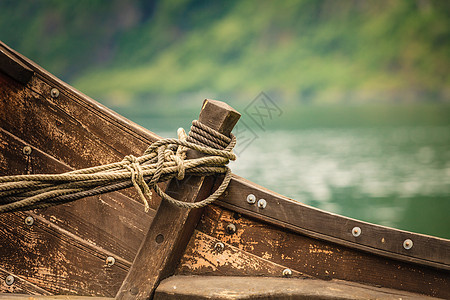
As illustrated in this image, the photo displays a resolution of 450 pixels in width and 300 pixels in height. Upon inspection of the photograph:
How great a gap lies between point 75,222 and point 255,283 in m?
0.49

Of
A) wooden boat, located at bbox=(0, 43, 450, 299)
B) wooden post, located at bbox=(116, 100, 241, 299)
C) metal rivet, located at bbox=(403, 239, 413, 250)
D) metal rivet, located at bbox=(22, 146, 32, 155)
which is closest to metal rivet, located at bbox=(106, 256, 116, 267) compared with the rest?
wooden boat, located at bbox=(0, 43, 450, 299)

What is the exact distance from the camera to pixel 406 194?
19.5 ft

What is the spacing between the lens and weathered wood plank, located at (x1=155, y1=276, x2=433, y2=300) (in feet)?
3.05

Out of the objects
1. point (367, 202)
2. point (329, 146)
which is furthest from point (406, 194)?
point (329, 146)

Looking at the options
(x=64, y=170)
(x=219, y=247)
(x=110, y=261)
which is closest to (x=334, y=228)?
(x=219, y=247)

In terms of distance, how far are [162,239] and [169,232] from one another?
0.02m

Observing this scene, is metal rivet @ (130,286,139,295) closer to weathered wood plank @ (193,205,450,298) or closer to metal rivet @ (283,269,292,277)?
weathered wood plank @ (193,205,450,298)

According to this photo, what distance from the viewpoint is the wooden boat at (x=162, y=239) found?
0.98 metres

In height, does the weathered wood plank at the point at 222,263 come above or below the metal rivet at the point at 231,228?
below

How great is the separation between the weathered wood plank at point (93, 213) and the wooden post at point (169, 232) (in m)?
0.11

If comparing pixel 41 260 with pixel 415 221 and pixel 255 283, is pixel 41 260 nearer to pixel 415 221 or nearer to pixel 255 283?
pixel 255 283

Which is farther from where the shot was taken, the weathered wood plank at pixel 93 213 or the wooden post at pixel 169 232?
the weathered wood plank at pixel 93 213

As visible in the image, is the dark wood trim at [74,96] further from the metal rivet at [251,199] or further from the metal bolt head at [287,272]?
the metal bolt head at [287,272]

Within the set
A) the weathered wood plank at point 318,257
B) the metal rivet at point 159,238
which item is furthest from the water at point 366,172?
the metal rivet at point 159,238
